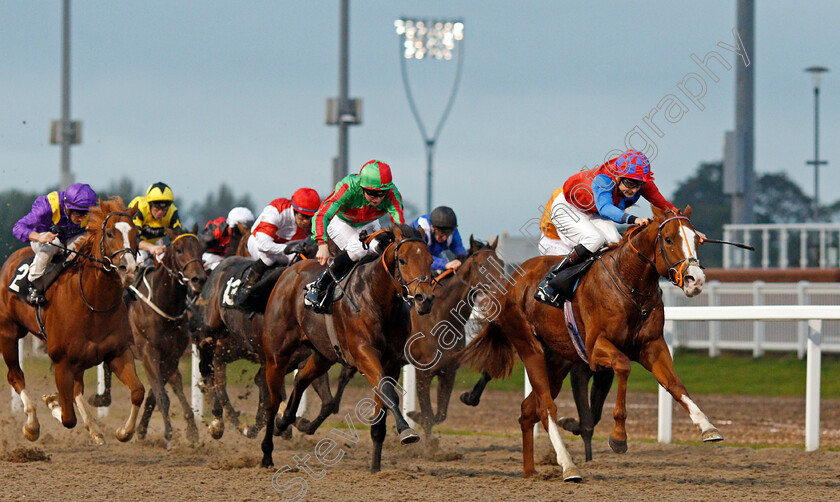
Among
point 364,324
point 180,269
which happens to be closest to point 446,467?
point 364,324

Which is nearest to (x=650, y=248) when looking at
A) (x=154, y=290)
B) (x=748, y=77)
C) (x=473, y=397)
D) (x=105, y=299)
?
(x=473, y=397)

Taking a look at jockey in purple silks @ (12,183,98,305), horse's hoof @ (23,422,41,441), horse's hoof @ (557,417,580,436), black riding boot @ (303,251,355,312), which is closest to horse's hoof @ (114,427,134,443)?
horse's hoof @ (23,422,41,441)

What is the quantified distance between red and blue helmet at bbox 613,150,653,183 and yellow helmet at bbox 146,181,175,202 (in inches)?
168

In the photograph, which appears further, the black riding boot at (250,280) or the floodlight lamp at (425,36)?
the floodlight lamp at (425,36)

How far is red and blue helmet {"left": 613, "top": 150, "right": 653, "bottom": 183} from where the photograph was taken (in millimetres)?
6707

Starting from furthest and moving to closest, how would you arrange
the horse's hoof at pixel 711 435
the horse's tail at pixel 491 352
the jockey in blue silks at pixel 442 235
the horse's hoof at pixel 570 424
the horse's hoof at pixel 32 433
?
the jockey in blue silks at pixel 442 235 → the horse's hoof at pixel 32 433 → the horse's hoof at pixel 570 424 → the horse's tail at pixel 491 352 → the horse's hoof at pixel 711 435

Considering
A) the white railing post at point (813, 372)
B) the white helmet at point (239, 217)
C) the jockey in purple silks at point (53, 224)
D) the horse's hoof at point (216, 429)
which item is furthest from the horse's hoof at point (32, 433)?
the white railing post at point (813, 372)

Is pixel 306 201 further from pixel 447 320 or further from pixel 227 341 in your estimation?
pixel 447 320

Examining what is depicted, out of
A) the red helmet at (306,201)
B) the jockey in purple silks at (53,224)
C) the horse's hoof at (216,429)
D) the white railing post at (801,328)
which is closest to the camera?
the jockey in purple silks at (53,224)

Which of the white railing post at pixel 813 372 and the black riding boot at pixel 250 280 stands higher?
the black riding boot at pixel 250 280

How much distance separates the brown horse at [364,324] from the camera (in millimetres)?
6398

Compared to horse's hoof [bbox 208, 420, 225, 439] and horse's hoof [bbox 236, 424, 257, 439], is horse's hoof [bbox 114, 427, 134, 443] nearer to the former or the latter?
horse's hoof [bbox 208, 420, 225, 439]

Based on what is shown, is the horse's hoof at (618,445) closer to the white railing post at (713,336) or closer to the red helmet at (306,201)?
the red helmet at (306,201)

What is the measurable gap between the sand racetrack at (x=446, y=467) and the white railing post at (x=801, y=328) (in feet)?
15.2
